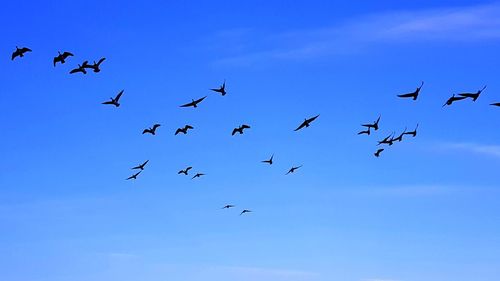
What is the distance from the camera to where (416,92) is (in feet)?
299

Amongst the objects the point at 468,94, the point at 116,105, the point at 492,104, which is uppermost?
the point at 116,105

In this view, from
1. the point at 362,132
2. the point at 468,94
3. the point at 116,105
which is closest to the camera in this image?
the point at 468,94

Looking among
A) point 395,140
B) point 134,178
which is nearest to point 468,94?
point 395,140

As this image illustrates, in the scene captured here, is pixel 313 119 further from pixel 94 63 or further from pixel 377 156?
pixel 94 63

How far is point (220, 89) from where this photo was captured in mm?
100125

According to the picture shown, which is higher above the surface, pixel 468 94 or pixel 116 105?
pixel 116 105

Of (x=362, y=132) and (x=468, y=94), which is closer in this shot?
(x=468, y=94)

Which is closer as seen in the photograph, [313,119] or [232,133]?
[313,119]

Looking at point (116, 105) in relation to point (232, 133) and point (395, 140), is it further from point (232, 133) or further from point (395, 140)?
point (395, 140)

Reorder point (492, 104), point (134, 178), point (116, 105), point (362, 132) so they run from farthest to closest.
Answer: point (134, 178) → point (362, 132) → point (116, 105) → point (492, 104)

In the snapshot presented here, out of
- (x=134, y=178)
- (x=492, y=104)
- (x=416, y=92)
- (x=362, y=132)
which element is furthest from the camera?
(x=134, y=178)

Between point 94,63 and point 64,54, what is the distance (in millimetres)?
6356

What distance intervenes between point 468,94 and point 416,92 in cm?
785

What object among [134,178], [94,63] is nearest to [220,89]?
[94,63]
